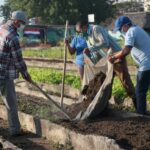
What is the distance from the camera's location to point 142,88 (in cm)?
897

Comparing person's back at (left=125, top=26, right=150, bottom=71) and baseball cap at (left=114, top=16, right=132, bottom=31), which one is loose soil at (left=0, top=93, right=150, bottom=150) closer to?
person's back at (left=125, top=26, right=150, bottom=71)

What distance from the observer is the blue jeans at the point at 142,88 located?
8883 millimetres

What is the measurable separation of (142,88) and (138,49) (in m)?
0.68

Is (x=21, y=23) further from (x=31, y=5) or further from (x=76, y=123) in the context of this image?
(x=31, y=5)

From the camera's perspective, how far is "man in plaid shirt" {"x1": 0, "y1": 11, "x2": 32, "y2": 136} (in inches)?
324

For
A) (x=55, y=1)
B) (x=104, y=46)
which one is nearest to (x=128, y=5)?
(x=55, y=1)

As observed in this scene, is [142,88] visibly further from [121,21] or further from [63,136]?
[63,136]

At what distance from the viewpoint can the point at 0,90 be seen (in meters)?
8.62

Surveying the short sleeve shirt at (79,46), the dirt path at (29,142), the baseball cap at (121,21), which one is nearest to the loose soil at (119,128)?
the dirt path at (29,142)

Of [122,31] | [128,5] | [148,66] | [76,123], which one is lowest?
[128,5]

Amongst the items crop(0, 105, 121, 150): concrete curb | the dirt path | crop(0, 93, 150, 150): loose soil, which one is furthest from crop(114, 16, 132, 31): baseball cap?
the dirt path

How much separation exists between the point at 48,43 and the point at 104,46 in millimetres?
38445

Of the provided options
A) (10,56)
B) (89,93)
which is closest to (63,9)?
(89,93)

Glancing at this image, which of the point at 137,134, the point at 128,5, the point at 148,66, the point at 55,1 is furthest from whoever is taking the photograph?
the point at 128,5
